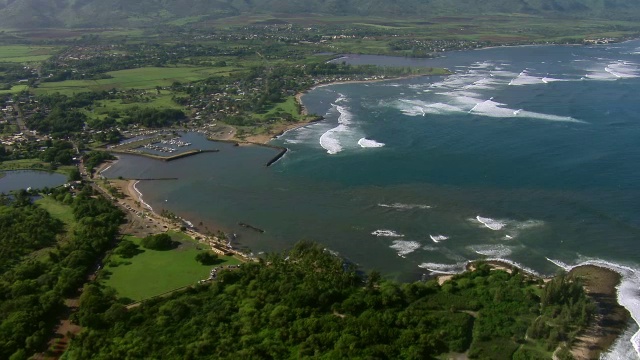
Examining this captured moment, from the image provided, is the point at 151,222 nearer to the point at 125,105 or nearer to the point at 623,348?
the point at 623,348

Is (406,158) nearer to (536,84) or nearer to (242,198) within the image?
(242,198)

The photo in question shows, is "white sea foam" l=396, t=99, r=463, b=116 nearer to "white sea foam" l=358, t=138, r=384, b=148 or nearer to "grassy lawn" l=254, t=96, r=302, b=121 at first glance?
"white sea foam" l=358, t=138, r=384, b=148

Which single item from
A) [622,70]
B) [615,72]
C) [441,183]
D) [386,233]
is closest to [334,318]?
[386,233]

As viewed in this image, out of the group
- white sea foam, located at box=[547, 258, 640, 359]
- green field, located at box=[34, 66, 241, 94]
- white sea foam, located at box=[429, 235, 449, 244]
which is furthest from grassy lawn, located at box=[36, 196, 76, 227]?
green field, located at box=[34, 66, 241, 94]

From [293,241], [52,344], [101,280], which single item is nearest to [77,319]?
[52,344]

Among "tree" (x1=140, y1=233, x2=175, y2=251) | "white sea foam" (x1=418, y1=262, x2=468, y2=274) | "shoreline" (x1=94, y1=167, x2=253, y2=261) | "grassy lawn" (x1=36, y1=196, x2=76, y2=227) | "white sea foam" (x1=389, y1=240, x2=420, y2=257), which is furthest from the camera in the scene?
"grassy lawn" (x1=36, y1=196, x2=76, y2=227)

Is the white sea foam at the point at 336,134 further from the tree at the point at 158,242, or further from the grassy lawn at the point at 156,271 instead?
the grassy lawn at the point at 156,271

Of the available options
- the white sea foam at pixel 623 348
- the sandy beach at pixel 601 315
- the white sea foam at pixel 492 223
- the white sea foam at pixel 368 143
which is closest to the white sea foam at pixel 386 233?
the white sea foam at pixel 492 223
